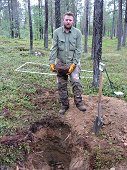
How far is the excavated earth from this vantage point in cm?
539

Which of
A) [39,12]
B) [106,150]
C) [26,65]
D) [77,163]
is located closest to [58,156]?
[77,163]

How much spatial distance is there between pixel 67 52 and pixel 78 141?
206 cm

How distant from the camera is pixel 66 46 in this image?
633 cm

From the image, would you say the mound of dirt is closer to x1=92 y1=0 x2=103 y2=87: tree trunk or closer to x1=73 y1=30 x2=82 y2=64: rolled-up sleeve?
x1=73 y1=30 x2=82 y2=64: rolled-up sleeve

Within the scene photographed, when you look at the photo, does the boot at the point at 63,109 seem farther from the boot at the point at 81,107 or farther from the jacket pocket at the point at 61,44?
the jacket pocket at the point at 61,44

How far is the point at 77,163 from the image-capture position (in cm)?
548

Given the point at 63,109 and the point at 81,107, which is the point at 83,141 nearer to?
the point at 81,107

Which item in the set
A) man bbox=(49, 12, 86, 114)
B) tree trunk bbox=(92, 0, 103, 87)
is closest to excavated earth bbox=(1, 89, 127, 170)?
man bbox=(49, 12, 86, 114)

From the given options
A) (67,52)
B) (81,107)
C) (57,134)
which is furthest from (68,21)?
(57,134)

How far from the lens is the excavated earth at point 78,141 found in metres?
5.39

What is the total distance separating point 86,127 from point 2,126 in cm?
191

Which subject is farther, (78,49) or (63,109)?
(63,109)

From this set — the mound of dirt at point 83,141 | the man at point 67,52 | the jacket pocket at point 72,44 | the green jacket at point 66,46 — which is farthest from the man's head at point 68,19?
the mound of dirt at point 83,141

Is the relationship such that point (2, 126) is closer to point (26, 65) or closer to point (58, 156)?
point (58, 156)
